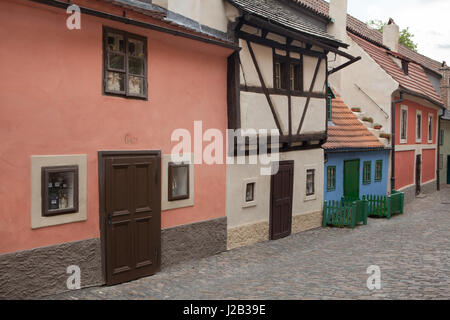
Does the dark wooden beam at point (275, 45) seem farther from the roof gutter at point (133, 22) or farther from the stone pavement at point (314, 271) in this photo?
the stone pavement at point (314, 271)

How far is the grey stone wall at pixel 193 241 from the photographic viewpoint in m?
9.48

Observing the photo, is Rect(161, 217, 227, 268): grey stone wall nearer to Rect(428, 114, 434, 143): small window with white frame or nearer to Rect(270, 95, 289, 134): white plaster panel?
Rect(270, 95, 289, 134): white plaster panel

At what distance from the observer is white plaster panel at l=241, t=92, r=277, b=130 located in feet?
36.7

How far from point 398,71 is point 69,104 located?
18130mm

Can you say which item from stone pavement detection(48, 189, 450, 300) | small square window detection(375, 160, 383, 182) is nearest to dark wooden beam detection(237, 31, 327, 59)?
stone pavement detection(48, 189, 450, 300)

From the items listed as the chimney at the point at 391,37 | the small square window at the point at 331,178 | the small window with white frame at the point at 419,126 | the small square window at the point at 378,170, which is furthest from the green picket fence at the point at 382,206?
the chimney at the point at 391,37

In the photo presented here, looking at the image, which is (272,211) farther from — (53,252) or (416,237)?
(53,252)

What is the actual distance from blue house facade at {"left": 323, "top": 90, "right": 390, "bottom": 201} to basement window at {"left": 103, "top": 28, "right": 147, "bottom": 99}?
25.8 ft

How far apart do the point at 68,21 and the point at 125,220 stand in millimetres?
3498

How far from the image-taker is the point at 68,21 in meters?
7.38

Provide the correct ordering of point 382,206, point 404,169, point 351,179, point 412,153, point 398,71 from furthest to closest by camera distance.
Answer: point 412,153 → point 404,169 → point 398,71 → point 382,206 → point 351,179

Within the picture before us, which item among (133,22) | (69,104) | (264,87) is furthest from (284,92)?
(69,104)

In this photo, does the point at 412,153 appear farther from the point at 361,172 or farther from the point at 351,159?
the point at 351,159

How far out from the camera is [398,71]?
21953 mm
